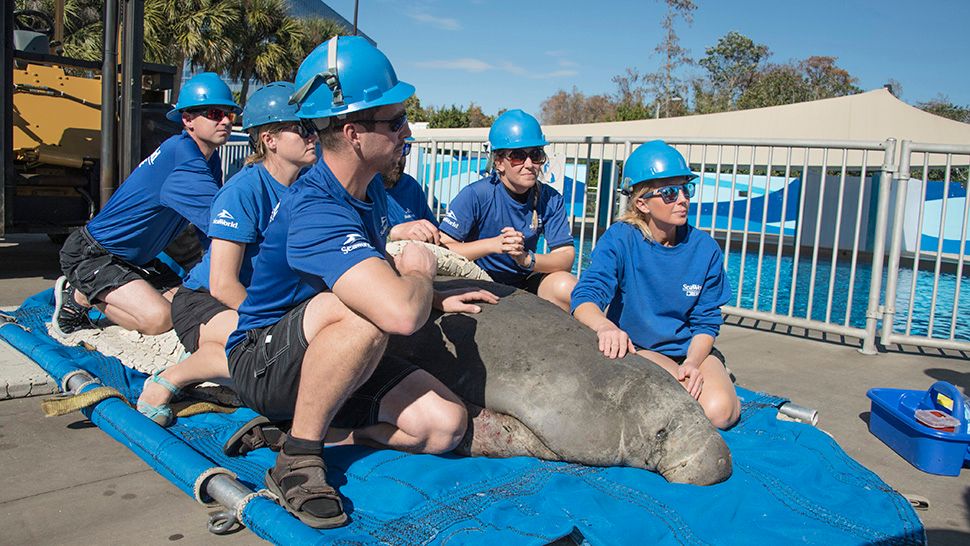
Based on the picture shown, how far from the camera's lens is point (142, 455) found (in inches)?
140

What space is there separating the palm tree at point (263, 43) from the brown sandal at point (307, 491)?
1276 inches

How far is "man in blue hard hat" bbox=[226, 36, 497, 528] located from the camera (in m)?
2.88

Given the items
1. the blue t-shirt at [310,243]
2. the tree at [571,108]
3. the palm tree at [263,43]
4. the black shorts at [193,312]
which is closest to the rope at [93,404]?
the black shorts at [193,312]

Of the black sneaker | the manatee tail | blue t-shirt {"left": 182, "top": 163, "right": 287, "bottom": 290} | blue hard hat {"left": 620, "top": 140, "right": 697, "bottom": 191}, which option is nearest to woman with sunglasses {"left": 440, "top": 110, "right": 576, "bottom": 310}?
blue hard hat {"left": 620, "top": 140, "right": 697, "bottom": 191}

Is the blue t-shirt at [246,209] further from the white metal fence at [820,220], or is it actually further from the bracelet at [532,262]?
the white metal fence at [820,220]

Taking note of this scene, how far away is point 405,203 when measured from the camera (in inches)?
222

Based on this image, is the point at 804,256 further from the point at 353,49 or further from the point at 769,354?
the point at 353,49

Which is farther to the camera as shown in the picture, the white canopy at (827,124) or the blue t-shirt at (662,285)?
the white canopy at (827,124)

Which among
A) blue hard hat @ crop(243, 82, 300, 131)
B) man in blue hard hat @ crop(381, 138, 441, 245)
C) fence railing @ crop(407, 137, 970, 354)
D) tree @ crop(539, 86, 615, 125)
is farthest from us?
tree @ crop(539, 86, 615, 125)

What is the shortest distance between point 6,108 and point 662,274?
670 cm

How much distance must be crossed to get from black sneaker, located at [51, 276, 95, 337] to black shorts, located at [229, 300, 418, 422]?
2.67m

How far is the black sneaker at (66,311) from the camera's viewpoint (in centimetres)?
554

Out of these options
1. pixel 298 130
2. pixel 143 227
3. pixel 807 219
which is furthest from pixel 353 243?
pixel 807 219

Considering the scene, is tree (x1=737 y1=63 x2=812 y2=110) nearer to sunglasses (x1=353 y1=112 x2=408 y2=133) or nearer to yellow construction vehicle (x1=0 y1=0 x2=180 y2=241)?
yellow construction vehicle (x1=0 y1=0 x2=180 y2=241)
